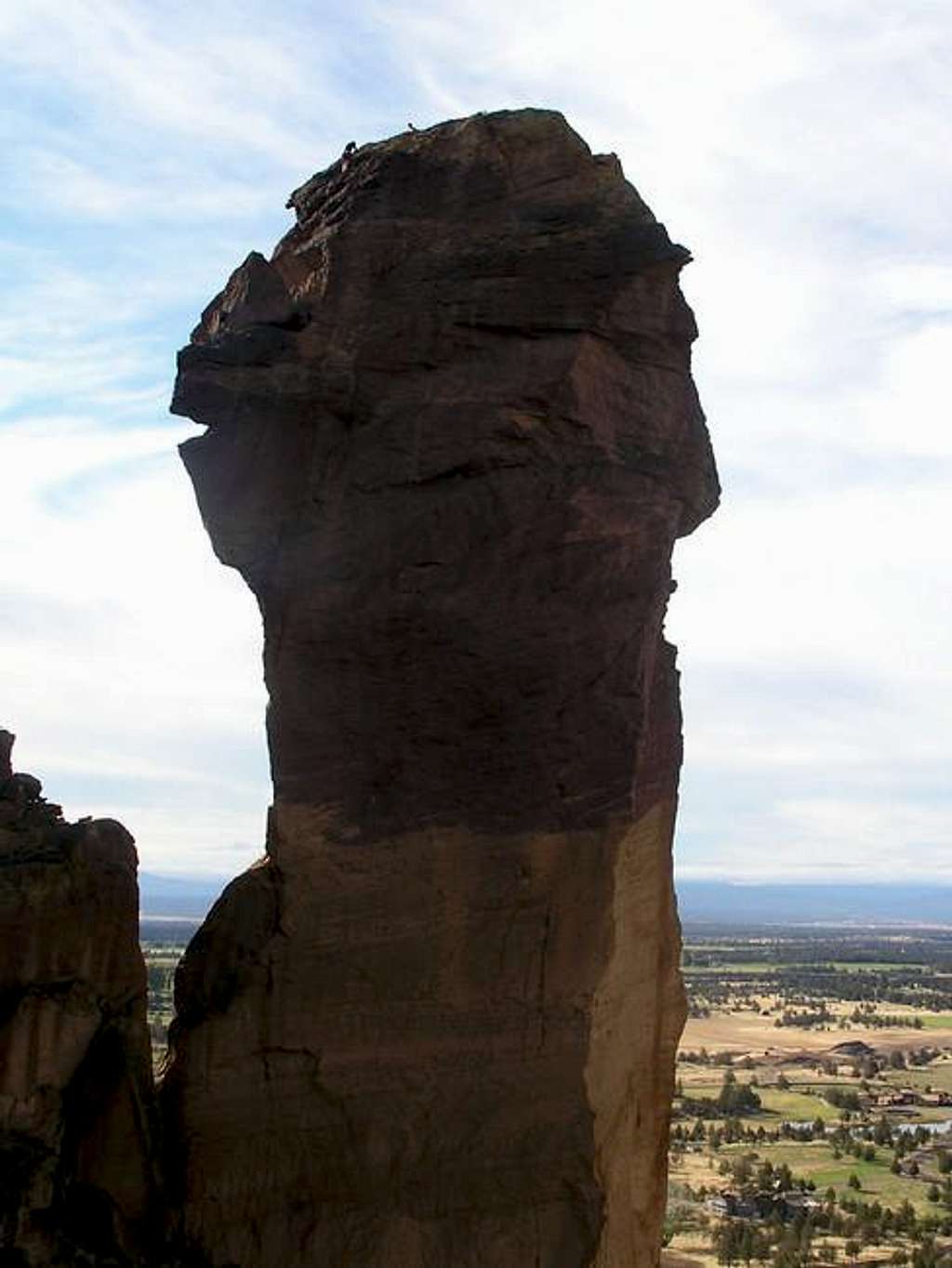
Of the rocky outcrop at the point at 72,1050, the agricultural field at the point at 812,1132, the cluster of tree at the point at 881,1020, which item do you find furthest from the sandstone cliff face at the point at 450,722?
the cluster of tree at the point at 881,1020

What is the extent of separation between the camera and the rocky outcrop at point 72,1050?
47.6 ft

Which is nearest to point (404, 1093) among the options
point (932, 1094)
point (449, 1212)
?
point (449, 1212)

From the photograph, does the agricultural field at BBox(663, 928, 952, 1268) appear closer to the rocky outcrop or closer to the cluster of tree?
the cluster of tree

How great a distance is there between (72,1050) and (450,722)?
433 cm

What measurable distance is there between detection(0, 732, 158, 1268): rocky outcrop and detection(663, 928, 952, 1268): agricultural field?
2543 cm

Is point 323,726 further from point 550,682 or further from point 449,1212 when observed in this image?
point 449,1212

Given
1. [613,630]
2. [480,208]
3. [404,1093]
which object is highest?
[480,208]

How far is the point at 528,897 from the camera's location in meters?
15.3

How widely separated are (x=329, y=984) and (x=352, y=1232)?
2108mm

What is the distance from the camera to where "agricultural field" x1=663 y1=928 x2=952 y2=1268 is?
4606 centimetres

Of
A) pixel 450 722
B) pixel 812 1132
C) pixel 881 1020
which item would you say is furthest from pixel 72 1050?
pixel 881 1020

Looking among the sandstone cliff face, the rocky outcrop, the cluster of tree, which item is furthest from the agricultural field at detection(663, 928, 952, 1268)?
the rocky outcrop

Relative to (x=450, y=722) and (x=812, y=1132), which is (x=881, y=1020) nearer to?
(x=812, y=1132)

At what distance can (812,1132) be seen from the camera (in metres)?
68.6
